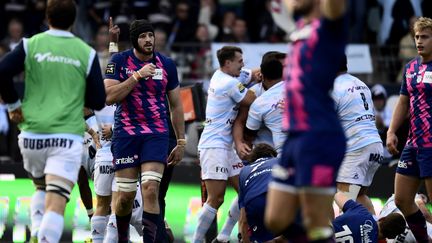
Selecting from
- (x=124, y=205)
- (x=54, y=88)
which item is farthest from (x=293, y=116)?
(x=124, y=205)

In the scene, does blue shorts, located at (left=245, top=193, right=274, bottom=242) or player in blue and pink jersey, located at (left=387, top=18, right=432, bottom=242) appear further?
player in blue and pink jersey, located at (left=387, top=18, right=432, bottom=242)

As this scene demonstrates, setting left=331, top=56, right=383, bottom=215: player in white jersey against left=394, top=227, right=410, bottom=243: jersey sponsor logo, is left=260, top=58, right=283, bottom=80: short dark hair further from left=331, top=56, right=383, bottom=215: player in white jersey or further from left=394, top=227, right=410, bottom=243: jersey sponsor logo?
left=394, top=227, right=410, bottom=243: jersey sponsor logo

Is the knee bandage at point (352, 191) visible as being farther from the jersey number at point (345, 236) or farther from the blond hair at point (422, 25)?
the blond hair at point (422, 25)

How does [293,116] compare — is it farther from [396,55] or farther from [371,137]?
[396,55]

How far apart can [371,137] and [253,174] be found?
2402mm

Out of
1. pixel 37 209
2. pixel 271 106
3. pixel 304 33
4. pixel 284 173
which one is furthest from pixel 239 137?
pixel 304 33

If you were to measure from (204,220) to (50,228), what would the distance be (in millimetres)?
3958

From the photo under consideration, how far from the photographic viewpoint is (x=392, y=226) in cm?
1238

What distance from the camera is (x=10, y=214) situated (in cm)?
1487

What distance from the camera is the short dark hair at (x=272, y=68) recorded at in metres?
13.1

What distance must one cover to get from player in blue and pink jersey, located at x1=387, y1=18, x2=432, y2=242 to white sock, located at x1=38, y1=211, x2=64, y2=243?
4.36 meters

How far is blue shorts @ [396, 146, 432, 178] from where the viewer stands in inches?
483

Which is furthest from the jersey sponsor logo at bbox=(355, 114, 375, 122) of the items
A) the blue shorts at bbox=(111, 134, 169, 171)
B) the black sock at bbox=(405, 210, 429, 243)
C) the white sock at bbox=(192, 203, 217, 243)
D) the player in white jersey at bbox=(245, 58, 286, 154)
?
the blue shorts at bbox=(111, 134, 169, 171)

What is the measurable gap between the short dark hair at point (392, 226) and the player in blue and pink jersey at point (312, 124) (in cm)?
404
